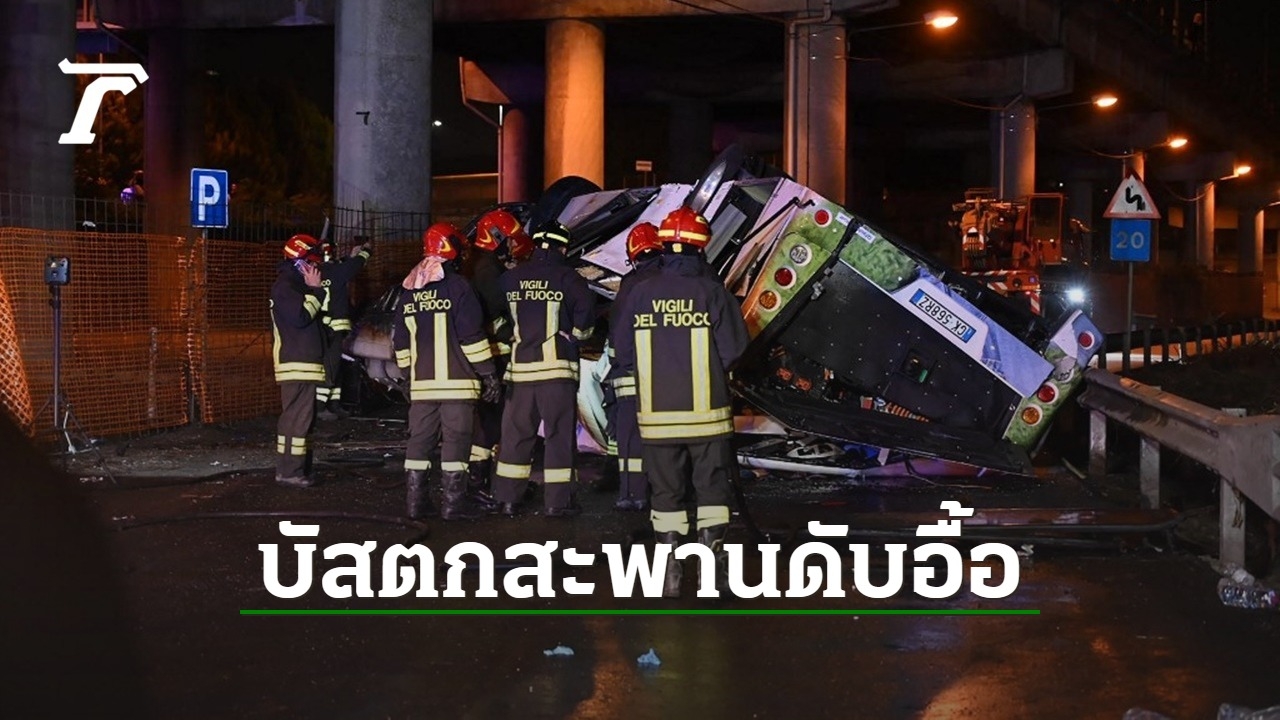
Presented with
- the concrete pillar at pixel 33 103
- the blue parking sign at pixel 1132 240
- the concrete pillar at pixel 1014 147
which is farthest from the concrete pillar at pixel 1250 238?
the concrete pillar at pixel 33 103

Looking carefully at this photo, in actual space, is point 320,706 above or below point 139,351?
below

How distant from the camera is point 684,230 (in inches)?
292

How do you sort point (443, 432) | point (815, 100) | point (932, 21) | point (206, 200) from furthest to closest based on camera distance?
point (932, 21)
point (815, 100)
point (206, 200)
point (443, 432)

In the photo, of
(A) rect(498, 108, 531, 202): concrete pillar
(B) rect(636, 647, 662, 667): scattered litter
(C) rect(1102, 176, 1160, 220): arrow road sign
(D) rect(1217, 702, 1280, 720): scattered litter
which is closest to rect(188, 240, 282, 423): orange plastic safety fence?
(C) rect(1102, 176, 1160, 220): arrow road sign

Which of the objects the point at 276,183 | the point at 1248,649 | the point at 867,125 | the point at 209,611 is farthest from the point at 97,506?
the point at 276,183

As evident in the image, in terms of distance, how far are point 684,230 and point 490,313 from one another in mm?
2909

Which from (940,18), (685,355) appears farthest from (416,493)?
(940,18)

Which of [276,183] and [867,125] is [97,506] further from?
[276,183]

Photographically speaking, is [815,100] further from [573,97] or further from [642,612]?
[642,612]

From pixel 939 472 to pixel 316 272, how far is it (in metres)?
4.69

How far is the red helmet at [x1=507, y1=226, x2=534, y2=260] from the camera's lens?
10438mm

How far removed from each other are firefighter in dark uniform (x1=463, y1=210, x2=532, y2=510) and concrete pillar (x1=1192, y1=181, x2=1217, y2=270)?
5247 centimetres

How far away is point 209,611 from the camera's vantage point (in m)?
6.90

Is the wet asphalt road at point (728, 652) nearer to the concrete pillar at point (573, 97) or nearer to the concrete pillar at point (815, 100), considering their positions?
the concrete pillar at point (815, 100)
